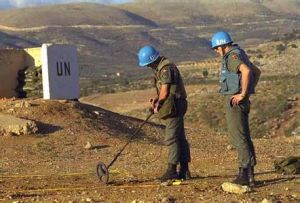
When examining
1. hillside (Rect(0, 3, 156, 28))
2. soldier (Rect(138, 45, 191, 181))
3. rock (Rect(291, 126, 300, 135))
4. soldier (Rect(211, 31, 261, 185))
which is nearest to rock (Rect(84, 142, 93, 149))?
soldier (Rect(138, 45, 191, 181))

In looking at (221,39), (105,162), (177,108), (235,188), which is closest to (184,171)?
(177,108)

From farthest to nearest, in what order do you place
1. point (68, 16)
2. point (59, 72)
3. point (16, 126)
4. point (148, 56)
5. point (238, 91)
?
point (68, 16), point (59, 72), point (16, 126), point (148, 56), point (238, 91)

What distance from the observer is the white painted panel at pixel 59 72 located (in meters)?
20.4

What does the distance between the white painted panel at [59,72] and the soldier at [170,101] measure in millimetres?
11229

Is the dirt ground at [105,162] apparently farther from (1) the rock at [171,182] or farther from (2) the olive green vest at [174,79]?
(2) the olive green vest at [174,79]

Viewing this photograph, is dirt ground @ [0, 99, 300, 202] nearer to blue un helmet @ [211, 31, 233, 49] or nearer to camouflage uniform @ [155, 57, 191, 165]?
camouflage uniform @ [155, 57, 191, 165]

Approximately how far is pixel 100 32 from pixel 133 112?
86.0 meters

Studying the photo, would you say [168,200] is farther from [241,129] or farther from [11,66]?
[11,66]

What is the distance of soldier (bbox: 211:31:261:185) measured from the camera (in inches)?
331

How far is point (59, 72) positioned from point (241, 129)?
1273 cm

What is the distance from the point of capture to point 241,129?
28.0 ft

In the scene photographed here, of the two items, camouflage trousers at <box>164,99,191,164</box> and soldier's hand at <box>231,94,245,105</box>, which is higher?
soldier's hand at <box>231,94,245,105</box>

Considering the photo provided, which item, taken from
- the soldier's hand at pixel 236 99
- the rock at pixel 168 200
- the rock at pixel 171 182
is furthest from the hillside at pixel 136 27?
the rock at pixel 168 200

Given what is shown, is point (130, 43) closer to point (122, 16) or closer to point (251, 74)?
point (122, 16)
